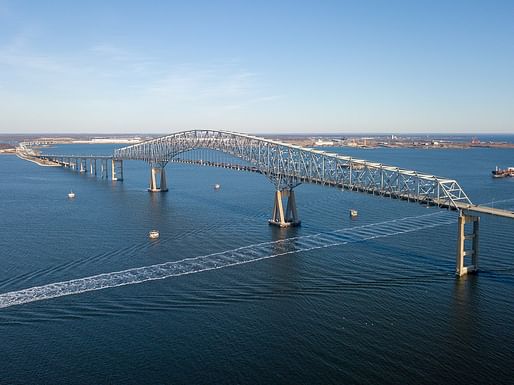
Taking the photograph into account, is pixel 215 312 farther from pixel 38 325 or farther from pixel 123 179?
pixel 123 179

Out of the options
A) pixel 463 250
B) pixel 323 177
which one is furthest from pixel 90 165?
pixel 463 250

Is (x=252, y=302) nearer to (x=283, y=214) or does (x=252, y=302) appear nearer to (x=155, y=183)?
(x=283, y=214)

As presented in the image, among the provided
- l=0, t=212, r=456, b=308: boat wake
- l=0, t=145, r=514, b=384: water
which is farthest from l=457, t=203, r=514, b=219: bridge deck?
l=0, t=212, r=456, b=308: boat wake

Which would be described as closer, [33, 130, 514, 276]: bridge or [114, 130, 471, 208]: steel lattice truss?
[33, 130, 514, 276]: bridge

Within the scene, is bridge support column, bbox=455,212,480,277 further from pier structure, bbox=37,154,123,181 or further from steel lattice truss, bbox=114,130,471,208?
pier structure, bbox=37,154,123,181

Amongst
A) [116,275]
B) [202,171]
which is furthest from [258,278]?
[202,171]

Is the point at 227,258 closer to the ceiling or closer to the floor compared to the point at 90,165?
closer to the floor

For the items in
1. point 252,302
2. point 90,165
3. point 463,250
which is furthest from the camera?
point 90,165
